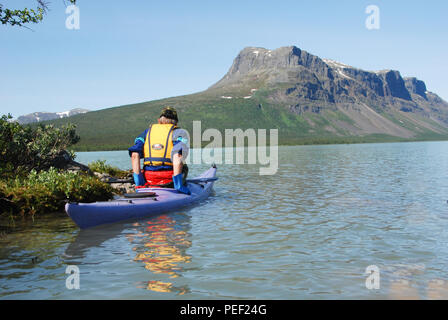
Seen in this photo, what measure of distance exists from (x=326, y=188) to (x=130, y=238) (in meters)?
13.3

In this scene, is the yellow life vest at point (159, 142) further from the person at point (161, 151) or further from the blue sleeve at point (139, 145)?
the blue sleeve at point (139, 145)

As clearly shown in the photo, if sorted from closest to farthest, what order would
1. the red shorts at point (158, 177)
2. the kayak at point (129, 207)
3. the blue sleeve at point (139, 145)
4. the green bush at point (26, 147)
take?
the kayak at point (129, 207) → the blue sleeve at point (139, 145) → the red shorts at point (158, 177) → the green bush at point (26, 147)

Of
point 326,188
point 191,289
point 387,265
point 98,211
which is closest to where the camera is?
point 191,289

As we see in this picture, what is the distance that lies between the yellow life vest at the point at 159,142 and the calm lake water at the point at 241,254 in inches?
83.0

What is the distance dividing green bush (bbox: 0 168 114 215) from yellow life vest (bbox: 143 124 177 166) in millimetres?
2951

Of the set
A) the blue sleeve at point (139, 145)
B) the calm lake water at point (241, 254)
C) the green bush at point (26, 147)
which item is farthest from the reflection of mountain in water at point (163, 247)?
the green bush at point (26, 147)

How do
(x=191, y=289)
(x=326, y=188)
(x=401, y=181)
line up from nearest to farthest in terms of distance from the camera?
(x=191, y=289)
(x=326, y=188)
(x=401, y=181)

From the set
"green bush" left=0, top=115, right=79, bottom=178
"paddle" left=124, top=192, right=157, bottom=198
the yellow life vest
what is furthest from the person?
"green bush" left=0, top=115, right=79, bottom=178

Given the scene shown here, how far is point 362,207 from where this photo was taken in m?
15.1

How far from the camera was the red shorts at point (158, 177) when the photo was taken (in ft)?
46.5

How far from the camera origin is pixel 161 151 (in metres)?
13.4

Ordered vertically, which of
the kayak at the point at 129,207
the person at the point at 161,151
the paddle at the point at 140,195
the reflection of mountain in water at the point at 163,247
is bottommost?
the reflection of mountain in water at the point at 163,247

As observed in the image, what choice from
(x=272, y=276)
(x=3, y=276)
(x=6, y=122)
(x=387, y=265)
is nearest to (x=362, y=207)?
(x=387, y=265)
